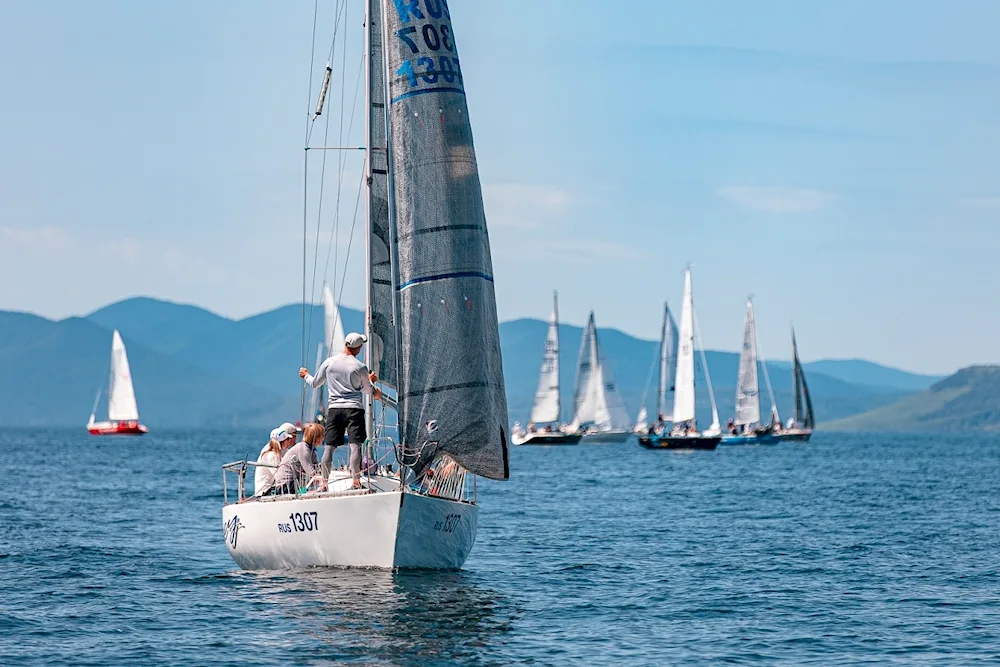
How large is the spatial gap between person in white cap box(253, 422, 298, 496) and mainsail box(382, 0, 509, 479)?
274 centimetres

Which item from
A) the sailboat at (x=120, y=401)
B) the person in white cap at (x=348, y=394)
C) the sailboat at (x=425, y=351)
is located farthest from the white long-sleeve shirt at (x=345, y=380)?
the sailboat at (x=120, y=401)

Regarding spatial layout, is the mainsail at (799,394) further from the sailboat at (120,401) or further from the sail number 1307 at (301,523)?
the sail number 1307 at (301,523)

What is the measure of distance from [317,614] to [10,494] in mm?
34068

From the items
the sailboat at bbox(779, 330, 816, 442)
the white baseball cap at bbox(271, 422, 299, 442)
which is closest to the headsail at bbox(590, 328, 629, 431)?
the sailboat at bbox(779, 330, 816, 442)

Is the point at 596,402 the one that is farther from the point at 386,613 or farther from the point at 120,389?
the point at 386,613

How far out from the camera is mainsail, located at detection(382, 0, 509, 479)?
22234 mm

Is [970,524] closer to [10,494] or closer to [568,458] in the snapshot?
[10,494]

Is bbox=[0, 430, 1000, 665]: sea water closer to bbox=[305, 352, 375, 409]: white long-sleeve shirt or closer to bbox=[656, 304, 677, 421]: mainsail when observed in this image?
bbox=[305, 352, 375, 409]: white long-sleeve shirt

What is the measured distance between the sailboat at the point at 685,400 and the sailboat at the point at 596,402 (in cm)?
1109

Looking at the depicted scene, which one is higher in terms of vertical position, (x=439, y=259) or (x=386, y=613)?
(x=439, y=259)

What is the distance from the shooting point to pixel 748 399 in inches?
4973

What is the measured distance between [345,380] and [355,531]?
96.5 inches

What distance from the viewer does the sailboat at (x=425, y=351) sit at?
71.8 feet

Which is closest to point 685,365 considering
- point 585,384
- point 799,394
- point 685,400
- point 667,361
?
point 685,400
